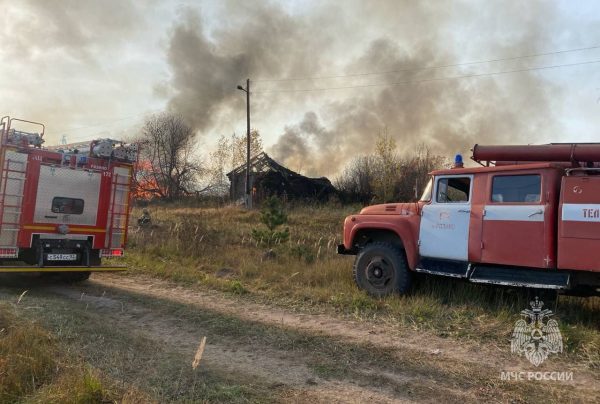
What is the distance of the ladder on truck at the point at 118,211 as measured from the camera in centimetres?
953

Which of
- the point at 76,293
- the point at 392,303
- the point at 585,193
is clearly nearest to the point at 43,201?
the point at 76,293

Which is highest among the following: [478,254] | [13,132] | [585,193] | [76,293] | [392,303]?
[13,132]

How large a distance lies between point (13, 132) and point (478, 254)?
800 cm

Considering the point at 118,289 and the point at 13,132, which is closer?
the point at 13,132

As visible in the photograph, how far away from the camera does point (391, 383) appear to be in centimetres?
435

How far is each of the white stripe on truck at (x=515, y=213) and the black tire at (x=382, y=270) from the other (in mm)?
1562

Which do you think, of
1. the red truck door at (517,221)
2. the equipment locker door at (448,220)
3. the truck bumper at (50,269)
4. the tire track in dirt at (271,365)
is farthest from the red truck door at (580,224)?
the truck bumper at (50,269)

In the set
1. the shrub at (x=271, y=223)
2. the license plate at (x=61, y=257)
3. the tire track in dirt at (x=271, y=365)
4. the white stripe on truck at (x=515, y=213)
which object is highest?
the white stripe on truck at (x=515, y=213)

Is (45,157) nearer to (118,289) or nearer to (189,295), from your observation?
(118,289)

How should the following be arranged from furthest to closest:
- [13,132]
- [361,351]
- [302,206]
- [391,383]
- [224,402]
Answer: [302,206] < [13,132] < [361,351] < [391,383] < [224,402]

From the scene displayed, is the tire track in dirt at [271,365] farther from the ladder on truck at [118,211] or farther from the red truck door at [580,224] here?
the red truck door at [580,224]

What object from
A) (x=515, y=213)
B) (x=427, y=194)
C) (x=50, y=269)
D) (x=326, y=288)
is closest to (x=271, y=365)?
(x=326, y=288)

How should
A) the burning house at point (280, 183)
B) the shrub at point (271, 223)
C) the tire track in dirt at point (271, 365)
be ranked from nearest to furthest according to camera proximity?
the tire track in dirt at point (271, 365)
the shrub at point (271, 223)
the burning house at point (280, 183)

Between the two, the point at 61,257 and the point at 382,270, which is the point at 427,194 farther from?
the point at 61,257
